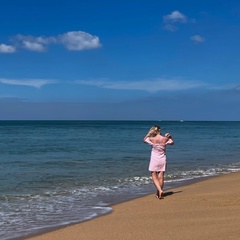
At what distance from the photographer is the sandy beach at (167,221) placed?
21.0 ft

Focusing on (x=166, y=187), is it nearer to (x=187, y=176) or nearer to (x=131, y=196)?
(x=131, y=196)

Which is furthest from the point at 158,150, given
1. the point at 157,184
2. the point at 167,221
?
the point at 167,221

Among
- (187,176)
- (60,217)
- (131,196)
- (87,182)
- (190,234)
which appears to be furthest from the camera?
(187,176)

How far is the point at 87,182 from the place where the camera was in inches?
551

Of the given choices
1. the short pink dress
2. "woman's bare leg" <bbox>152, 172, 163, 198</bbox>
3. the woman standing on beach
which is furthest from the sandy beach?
the short pink dress

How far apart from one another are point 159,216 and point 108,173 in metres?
8.54

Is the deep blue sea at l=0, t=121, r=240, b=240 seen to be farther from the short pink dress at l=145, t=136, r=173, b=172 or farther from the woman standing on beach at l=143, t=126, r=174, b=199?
the short pink dress at l=145, t=136, r=173, b=172

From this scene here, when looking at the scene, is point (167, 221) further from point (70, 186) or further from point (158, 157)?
point (70, 186)

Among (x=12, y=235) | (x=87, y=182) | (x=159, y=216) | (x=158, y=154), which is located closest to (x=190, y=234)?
(x=159, y=216)

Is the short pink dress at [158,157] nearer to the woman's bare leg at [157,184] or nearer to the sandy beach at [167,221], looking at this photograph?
the woman's bare leg at [157,184]

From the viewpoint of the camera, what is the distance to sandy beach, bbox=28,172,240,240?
252 inches

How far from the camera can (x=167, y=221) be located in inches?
289

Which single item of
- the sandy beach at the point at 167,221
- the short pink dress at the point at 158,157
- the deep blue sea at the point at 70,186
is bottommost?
the deep blue sea at the point at 70,186

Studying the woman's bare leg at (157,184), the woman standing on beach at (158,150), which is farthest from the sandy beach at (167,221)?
the woman standing on beach at (158,150)
